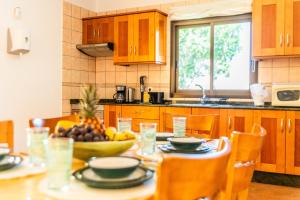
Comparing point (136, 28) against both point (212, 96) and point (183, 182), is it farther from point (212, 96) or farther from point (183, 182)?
point (183, 182)

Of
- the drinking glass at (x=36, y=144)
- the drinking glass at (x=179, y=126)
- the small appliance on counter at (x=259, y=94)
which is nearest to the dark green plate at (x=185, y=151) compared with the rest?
the drinking glass at (x=179, y=126)

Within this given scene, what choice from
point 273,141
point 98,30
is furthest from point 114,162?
point 98,30

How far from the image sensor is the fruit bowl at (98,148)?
1.25 metres

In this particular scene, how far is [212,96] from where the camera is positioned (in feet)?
14.7

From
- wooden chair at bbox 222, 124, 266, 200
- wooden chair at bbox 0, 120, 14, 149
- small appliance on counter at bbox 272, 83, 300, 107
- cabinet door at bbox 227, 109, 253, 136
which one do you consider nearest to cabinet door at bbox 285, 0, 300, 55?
small appliance on counter at bbox 272, 83, 300, 107

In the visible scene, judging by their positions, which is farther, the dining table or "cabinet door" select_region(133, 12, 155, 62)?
"cabinet door" select_region(133, 12, 155, 62)

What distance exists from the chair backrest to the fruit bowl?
1.59 ft

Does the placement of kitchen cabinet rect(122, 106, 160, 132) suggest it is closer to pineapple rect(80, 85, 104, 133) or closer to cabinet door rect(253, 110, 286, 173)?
cabinet door rect(253, 110, 286, 173)

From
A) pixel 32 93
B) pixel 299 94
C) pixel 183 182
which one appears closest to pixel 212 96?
pixel 299 94

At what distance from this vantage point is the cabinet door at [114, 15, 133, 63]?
461 cm

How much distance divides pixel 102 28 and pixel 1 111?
1849 millimetres

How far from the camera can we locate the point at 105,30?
15.8ft

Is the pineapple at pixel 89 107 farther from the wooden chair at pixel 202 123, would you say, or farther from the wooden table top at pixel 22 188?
the wooden chair at pixel 202 123

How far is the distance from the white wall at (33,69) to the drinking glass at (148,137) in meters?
2.78
